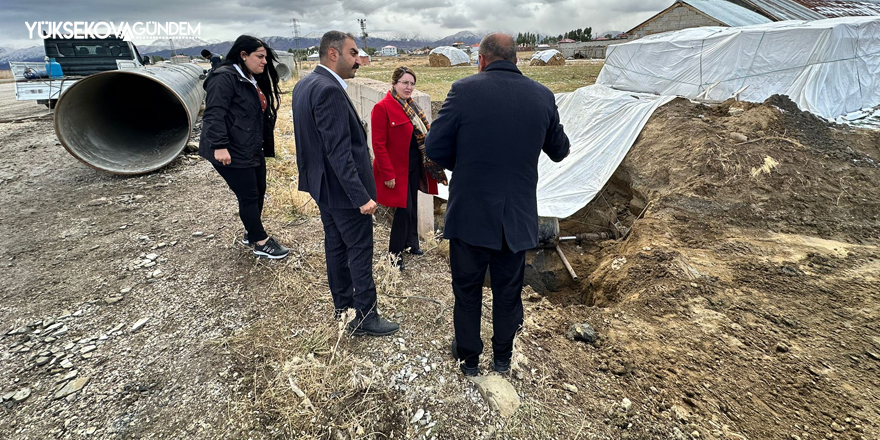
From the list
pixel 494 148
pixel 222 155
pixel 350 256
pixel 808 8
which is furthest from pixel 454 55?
pixel 494 148

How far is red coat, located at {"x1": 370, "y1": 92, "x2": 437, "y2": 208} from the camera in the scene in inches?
122

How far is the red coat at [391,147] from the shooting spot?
309 centimetres

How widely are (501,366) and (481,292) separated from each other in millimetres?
511

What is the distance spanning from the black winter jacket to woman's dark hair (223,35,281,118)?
0.28ft

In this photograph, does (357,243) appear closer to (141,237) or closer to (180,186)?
(141,237)

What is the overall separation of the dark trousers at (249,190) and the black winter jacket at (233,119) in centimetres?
6

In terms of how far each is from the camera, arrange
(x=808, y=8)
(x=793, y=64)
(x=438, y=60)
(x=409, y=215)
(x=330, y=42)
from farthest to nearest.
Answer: (x=438, y=60)
(x=808, y=8)
(x=793, y=64)
(x=409, y=215)
(x=330, y=42)

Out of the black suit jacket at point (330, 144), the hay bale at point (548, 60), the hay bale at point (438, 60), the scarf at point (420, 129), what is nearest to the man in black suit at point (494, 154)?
the black suit jacket at point (330, 144)

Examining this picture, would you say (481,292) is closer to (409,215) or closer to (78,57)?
(409,215)

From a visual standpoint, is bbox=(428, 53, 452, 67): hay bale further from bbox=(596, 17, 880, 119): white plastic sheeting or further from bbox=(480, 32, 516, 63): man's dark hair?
bbox=(480, 32, 516, 63): man's dark hair

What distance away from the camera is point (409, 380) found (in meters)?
2.18

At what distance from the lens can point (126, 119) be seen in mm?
6277

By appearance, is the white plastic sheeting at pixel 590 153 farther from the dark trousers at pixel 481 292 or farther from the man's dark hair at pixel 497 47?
the man's dark hair at pixel 497 47

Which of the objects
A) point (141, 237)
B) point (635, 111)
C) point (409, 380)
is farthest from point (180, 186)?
point (635, 111)
